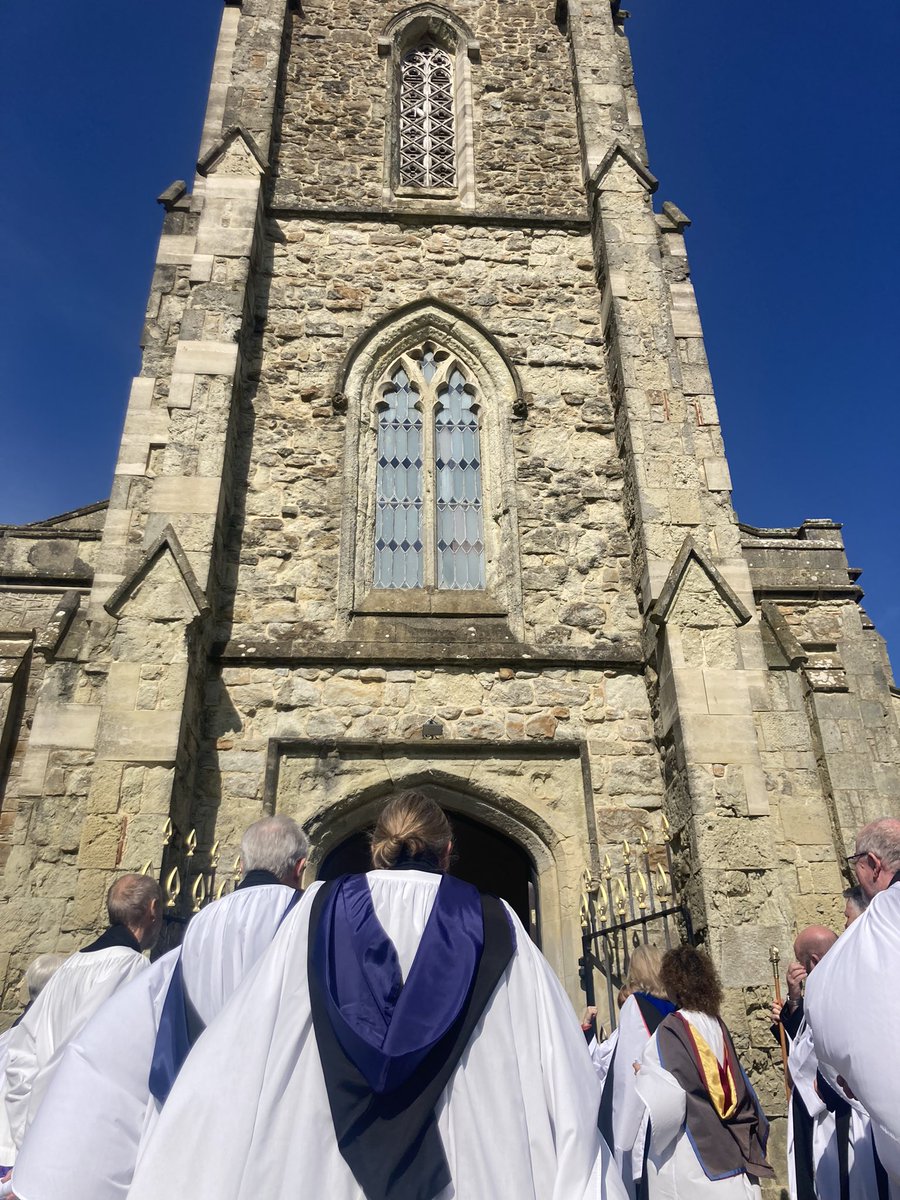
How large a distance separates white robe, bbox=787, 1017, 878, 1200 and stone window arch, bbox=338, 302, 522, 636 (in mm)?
4240

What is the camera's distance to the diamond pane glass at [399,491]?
25.2 feet

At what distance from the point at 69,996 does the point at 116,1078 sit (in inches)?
45.8

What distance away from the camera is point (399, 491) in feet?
26.5

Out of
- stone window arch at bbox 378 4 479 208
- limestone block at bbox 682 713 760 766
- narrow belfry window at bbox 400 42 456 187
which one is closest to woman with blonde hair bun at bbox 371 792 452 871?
limestone block at bbox 682 713 760 766

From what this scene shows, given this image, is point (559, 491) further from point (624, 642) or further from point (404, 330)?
point (404, 330)

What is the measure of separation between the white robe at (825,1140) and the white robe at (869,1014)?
489mm

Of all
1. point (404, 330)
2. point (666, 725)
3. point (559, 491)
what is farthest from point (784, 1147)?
point (404, 330)

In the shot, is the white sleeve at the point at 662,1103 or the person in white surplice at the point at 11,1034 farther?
the white sleeve at the point at 662,1103

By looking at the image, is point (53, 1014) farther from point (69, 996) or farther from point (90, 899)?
point (90, 899)

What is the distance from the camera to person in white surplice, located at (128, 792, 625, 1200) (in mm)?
1689

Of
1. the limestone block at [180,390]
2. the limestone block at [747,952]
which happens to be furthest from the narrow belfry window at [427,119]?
the limestone block at [747,952]

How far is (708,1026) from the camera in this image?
3553mm

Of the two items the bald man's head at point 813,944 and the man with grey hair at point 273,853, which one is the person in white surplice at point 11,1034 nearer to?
the man with grey hair at point 273,853

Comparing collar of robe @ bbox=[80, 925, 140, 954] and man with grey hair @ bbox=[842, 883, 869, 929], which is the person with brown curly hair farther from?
collar of robe @ bbox=[80, 925, 140, 954]
